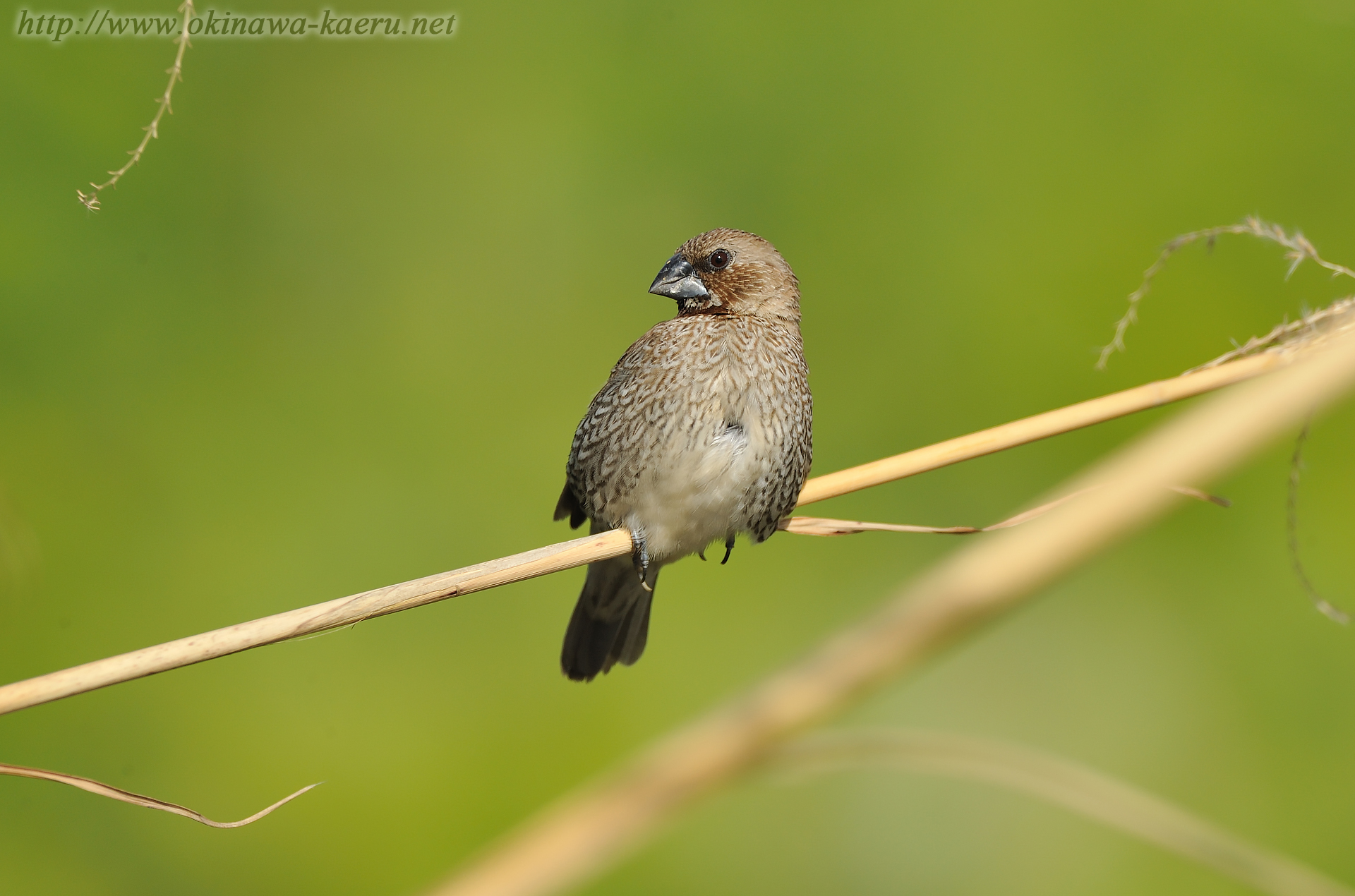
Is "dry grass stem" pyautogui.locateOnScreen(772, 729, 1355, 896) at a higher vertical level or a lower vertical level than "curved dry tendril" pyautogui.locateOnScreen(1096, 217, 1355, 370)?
lower

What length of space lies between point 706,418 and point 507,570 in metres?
1.03

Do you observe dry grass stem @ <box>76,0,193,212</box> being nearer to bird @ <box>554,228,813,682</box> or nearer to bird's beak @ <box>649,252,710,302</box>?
bird @ <box>554,228,813,682</box>

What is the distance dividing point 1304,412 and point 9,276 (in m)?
5.85

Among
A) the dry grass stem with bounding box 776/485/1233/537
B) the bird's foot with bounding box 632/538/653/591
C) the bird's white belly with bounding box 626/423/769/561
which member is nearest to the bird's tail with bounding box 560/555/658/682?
the bird's foot with bounding box 632/538/653/591

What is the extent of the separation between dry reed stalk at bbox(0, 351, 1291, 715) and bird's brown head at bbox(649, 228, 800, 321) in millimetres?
671

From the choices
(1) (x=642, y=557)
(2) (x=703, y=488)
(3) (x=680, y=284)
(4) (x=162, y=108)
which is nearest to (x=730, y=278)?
(3) (x=680, y=284)

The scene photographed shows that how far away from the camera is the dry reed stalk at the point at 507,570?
1.39 meters

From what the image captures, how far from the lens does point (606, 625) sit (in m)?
3.23

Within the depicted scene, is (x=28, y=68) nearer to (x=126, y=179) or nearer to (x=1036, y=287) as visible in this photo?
(x=126, y=179)

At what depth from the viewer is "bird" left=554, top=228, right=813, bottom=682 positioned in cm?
266

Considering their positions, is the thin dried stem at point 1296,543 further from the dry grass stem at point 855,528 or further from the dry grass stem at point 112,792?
the dry grass stem at point 112,792

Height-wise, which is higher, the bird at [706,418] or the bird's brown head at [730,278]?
the bird's brown head at [730,278]

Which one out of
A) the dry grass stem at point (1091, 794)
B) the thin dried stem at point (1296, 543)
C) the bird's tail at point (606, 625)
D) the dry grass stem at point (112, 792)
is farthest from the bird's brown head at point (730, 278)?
the dry grass stem at point (1091, 794)

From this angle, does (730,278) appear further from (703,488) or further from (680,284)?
(703,488)
